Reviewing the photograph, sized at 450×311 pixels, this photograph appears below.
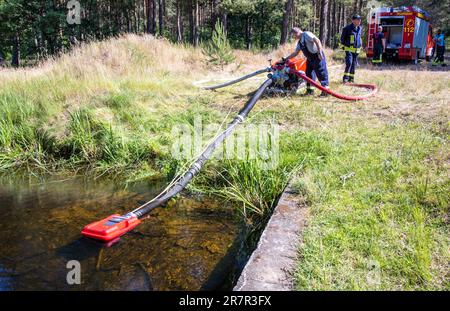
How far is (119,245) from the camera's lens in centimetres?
351

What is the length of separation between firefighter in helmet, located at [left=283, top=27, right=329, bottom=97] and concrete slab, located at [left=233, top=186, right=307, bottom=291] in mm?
4631

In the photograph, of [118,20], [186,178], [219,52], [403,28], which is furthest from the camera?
[118,20]

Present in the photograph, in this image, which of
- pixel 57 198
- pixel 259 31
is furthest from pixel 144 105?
pixel 259 31

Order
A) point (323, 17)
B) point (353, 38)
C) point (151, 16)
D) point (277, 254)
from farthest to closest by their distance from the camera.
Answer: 1. point (151, 16)
2. point (323, 17)
3. point (353, 38)
4. point (277, 254)

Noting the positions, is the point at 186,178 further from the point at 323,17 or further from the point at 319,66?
the point at 323,17

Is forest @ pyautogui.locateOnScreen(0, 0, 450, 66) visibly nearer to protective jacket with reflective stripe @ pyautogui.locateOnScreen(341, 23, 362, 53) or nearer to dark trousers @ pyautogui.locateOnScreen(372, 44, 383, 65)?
dark trousers @ pyautogui.locateOnScreen(372, 44, 383, 65)

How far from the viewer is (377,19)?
48.6ft

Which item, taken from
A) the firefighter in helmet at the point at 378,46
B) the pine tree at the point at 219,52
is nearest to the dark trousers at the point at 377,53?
the firefighter in helmet at the point at 378,46

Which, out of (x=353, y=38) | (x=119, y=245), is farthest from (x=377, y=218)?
(x=353, y=38)

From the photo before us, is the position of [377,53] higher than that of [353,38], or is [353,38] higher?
[353,38]

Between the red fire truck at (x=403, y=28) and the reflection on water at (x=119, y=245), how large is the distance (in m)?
13.2

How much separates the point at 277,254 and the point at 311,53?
18.4 ft

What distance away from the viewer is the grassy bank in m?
2.74
